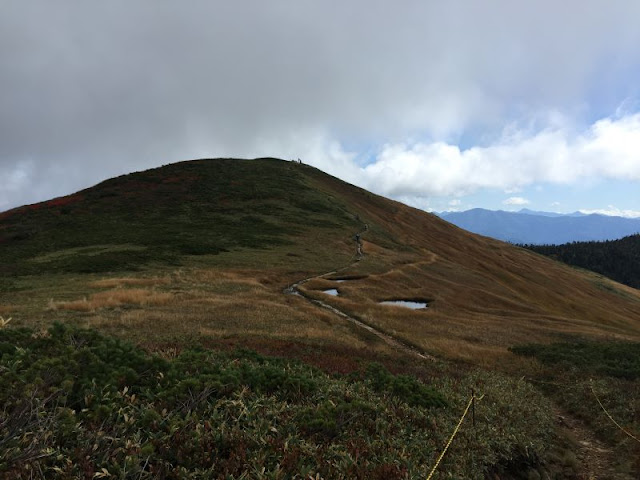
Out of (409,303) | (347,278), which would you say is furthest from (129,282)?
(409,303)

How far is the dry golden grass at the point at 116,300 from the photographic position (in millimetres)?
25414

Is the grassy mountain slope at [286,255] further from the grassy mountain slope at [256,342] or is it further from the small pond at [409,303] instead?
the small pond at [409,303]

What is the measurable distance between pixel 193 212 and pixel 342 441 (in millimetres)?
66271

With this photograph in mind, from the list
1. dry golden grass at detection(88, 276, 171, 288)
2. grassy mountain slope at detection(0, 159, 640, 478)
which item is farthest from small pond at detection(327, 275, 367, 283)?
dry golden grass at detection(88, 276, 171, 288)

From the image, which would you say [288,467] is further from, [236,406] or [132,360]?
[132,360]

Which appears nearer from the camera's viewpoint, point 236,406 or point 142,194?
point 236,406

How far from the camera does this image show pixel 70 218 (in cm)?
6322

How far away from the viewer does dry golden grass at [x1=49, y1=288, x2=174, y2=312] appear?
2541cm

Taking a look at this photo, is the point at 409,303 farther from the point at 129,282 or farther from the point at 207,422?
the point at 207,422

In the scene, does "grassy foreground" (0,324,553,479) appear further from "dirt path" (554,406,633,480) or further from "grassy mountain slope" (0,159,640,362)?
"grassy mountain slope" (0,159,640,362)

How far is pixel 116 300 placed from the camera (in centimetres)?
2766

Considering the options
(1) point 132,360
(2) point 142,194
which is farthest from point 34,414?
(2) point 142,194

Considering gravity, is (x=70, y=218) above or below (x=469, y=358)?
above

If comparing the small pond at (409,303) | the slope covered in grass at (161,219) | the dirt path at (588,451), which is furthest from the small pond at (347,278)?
the dirt path at (588,451)
